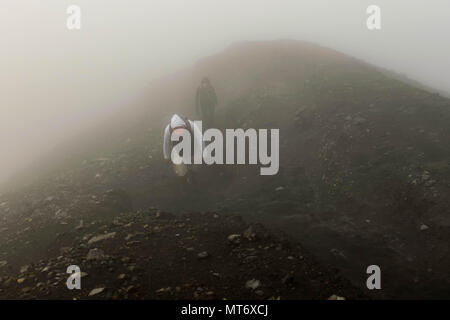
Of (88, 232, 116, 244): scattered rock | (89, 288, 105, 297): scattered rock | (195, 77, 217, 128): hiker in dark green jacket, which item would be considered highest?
(195, 77, 217, 128): hiker in dark green jacket

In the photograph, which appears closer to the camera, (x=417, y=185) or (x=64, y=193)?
(x=417, y=185)

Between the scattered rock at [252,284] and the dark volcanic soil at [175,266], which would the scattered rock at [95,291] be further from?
the scattered rock at [252,284]

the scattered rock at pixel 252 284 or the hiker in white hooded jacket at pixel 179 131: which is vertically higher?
the hiker in white hooded jacket at pixel 179 131

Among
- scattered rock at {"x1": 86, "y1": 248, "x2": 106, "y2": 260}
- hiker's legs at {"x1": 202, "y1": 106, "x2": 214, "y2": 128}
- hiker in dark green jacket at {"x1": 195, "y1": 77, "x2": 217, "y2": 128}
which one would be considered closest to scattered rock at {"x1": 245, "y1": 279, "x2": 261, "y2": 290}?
scattered rock at {"x1": 86, "y1": 248, "x2": 106, "y2": 260}

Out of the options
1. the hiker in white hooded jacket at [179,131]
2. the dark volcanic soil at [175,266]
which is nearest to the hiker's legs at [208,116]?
the hiker in white hooded jacket at [179,131]

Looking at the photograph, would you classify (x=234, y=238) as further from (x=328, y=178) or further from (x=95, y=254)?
(x=328, y=178)

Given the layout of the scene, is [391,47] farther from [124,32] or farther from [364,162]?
[364,162]

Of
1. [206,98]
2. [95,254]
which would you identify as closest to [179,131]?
[95,254]

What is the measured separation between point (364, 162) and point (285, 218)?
351 cm

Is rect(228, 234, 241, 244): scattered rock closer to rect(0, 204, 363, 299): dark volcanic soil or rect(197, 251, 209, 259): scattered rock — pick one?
rect(0, 204, 363, 299): dark volcanic soil

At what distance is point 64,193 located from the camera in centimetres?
1415

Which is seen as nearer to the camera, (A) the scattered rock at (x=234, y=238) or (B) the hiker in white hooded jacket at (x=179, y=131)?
(A) the scattered rock at (x=234, y=238)

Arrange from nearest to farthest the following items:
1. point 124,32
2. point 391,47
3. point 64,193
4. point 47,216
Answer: point 47,216, point 64,193, point 391,47, point 124,32
